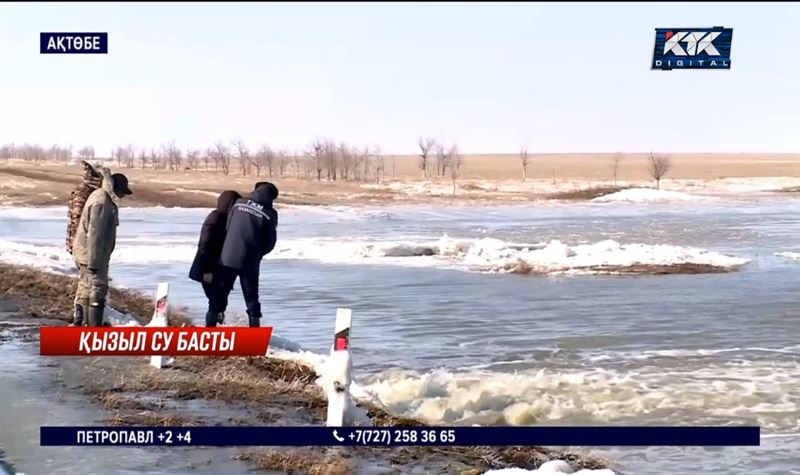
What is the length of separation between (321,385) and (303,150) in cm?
153

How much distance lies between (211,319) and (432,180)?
1.62 meters

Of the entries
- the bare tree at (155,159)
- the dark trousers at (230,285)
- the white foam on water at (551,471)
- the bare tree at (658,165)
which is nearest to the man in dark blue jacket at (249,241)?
the dark trousers at (230,285)

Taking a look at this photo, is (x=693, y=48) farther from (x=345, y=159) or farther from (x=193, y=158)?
(x=193, y=158)

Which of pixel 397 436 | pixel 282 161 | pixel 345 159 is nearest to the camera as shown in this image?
pixel 397 436

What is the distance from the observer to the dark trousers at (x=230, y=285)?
5.14 meters

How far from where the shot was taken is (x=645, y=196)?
629 cm

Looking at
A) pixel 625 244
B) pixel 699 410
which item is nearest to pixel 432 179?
pixel 625 244

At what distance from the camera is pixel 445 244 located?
705cm

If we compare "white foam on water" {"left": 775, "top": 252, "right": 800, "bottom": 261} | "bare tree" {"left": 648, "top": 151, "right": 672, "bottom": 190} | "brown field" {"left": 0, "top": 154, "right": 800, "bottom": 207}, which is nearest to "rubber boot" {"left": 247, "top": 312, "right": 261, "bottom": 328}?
"brown field" {"left": 0, "top": 154, "right": 800, "bottom": 207}

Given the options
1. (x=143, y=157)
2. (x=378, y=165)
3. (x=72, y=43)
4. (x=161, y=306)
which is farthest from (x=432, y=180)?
(x=72, y=43)

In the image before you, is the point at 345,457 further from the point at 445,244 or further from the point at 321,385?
the point at 445,244

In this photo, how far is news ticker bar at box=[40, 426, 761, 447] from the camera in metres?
4.23
